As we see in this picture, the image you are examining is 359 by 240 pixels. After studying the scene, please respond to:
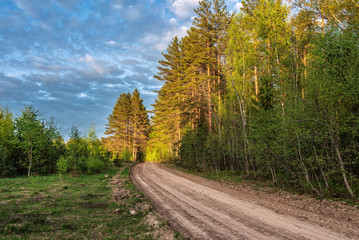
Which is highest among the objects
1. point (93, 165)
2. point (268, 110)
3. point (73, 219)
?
point (268, 110)

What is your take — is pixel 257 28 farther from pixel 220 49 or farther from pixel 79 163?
pixel 79 163

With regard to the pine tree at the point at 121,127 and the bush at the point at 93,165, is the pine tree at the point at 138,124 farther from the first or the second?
the bush at the point at 93,165

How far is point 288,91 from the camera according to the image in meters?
10.3

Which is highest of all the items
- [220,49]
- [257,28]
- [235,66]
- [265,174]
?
[220,49]

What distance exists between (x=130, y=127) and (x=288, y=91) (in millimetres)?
49253

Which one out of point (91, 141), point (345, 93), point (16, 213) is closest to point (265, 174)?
point (345, 93)

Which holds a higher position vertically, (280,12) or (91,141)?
(280,12)

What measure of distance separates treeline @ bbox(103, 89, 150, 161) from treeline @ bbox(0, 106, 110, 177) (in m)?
28.1

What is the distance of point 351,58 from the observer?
27.7 feet

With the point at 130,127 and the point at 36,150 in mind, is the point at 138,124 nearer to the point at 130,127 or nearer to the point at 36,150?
the point at 130,127

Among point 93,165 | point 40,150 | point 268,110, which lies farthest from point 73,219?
point 40,150

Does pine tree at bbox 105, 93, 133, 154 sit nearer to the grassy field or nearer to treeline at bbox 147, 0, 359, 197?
treeline at bbox 147, 0, 359, 197

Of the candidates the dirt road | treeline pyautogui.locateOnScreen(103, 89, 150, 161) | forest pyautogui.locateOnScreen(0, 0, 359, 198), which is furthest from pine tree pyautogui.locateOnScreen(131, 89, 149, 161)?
the dirt road

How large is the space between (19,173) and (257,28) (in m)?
28.5
